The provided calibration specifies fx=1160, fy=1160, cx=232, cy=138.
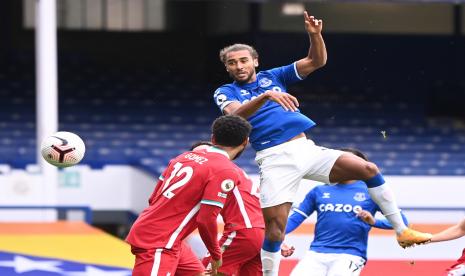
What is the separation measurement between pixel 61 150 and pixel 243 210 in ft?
5.47

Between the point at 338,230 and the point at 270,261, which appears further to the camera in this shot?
the point at 338,230

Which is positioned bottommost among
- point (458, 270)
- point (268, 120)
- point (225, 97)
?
point (458, 270)

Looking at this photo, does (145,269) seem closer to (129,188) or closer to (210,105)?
(129,188)

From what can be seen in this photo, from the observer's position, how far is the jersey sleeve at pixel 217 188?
7043 mm

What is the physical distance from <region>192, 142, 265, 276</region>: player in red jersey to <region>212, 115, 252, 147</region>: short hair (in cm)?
137

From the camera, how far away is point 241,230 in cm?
864

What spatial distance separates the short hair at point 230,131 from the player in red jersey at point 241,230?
4.49ft

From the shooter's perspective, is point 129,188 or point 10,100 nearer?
point 129,188

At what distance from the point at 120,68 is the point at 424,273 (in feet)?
43.8

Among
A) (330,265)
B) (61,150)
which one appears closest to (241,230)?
(330,265)

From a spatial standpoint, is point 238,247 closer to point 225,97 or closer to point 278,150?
point 278,150

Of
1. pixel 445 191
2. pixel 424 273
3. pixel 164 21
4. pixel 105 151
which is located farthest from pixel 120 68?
pixel 424 273

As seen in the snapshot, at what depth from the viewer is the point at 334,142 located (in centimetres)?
2081

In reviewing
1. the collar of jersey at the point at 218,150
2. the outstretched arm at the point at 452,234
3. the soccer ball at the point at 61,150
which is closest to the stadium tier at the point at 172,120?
the soccer ball at the point at 61,150
